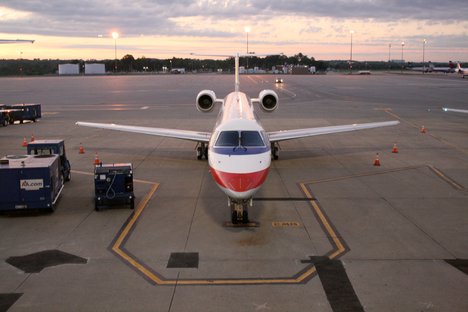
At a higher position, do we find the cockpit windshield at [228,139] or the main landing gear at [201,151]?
the cockpit windshield at [228,139]

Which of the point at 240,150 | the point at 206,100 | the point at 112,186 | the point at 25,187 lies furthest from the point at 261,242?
the point at 206,100

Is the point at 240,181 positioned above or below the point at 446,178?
above

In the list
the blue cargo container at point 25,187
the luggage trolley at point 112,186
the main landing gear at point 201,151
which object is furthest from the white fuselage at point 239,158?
the main landing gear at point 201,151

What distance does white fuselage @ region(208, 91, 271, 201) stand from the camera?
40.1 ft

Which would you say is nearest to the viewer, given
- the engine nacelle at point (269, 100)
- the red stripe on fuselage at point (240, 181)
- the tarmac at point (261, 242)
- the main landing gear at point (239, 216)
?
the tarmac at point (261, 242)

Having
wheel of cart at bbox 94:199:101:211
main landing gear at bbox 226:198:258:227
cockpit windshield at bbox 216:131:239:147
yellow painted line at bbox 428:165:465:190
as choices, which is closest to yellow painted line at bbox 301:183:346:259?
main landing gear at bbox 226:198:258:227

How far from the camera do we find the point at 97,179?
14820 millimetres

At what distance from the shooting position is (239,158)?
12562mm

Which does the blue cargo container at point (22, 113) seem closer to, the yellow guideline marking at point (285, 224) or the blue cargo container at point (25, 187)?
the blue cargo container at point (25, 187)

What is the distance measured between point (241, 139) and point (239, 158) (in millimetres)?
869

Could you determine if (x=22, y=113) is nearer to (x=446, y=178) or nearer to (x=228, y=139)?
(x=228, y=139)

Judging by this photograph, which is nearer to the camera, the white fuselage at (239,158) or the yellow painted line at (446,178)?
the white fuselage at (239,158)

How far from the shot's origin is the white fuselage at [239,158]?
40.1 ft

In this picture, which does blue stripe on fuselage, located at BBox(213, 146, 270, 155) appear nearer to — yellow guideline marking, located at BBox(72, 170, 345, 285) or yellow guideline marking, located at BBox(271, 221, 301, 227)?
yellow guideline marking, located at BBox(271, 221, 301, 227)
